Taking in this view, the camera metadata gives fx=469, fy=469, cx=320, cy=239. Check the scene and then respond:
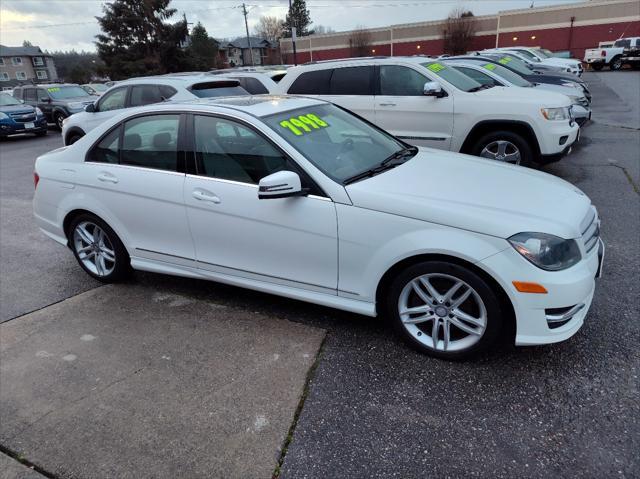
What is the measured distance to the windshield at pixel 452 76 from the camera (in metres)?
6.86

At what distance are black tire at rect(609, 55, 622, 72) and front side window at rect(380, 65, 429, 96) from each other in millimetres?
34696

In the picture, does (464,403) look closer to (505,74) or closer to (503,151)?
(503,151)

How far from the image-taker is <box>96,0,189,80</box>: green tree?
44469 millimetres

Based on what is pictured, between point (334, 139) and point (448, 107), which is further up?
point (334, 139)

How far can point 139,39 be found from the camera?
1785 inches

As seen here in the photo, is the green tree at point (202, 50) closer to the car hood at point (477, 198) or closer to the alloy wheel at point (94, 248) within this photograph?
the alloy wheel at point (94, 248)

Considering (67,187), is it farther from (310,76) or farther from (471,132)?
(471,132)

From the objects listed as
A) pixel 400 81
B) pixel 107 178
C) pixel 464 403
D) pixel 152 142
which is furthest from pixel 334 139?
pixel 400 81

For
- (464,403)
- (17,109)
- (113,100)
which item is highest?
(113,100)

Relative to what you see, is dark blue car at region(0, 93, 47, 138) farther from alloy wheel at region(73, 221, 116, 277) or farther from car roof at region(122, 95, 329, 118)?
car roof at region(122, 95, 329, 118)

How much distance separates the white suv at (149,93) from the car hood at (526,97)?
4267 mm

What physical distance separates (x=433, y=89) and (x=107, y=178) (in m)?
4.48

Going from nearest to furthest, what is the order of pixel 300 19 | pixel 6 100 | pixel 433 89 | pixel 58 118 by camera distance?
1. pixel 433 89
2. pixel 6 100
3. pixel 58 118
4. pixel 300 19

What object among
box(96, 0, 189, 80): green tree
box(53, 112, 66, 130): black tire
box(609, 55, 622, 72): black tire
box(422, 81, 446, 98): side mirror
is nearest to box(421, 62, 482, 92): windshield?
box(422, 81, 446, 98): side mirror
